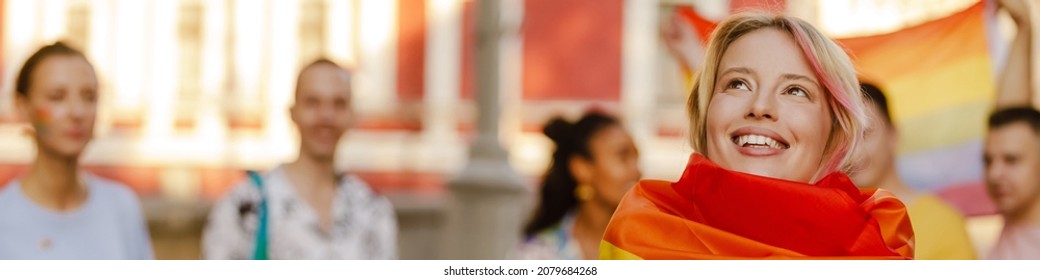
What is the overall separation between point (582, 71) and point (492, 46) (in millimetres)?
3292

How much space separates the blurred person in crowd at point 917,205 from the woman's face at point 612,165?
2.70ft

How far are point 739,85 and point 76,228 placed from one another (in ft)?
4.87

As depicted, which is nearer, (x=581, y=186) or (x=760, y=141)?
(x=760, y=141)

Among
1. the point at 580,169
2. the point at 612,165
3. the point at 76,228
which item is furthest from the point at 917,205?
the point at 76,228

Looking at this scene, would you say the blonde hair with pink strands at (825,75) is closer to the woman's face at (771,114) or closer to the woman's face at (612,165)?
the woman's face at (771,114)

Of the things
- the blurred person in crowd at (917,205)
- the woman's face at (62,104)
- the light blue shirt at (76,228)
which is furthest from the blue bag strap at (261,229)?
the blurred person in crowd at (917,205)

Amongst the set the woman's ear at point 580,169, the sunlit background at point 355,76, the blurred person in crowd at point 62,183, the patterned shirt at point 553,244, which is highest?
the blurred person in crowd at point 62,183

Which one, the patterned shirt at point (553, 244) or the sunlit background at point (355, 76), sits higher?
the patterned shirt at point (553, 244)

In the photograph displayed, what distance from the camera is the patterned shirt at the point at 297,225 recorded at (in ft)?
9.10

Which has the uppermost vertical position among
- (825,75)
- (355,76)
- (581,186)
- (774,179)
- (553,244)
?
(825,75)

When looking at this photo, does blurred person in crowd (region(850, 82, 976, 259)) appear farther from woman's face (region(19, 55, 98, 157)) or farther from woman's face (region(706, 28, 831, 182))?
woman's face (region(19, 55, 98, 157))

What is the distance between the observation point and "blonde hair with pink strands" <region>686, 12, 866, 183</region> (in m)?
1.64

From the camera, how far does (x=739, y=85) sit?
1.68 meters

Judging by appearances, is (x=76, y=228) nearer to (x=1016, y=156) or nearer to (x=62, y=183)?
(x=62, y=183)
